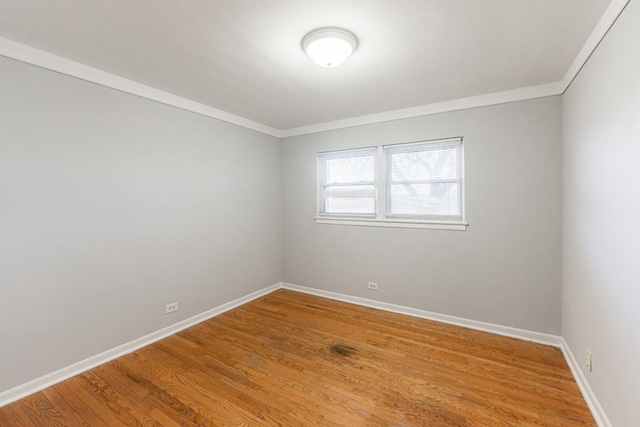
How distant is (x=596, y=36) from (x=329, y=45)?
1747 mm

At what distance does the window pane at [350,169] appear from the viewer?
3.88 meters

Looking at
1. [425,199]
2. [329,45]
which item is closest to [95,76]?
[329,45]

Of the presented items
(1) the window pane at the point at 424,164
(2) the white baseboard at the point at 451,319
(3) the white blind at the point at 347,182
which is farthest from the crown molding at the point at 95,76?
(2) the white baseboard at the point at 451,319

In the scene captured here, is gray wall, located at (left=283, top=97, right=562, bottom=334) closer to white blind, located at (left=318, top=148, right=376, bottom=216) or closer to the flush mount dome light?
white blind, located at (left=318, top=148, right=376, bottom=216)

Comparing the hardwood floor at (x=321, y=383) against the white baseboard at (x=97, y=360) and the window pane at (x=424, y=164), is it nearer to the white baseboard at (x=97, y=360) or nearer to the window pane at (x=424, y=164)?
the white baseboard at (x=97, y=360)

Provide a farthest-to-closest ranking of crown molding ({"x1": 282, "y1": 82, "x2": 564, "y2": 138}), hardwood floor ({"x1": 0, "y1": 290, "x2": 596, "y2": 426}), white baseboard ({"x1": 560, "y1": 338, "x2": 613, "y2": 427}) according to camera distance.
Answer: crown molding ({"x1": 282, "y1": 82, "x2": 564, "y2": 138}) < hardwood floor ({"x1": 0, "y1": 290, "x2": 596, "y2": 426}) < white baseboard ({"x1": 560, "y1": 338, "x2": 613, "y2": 427})

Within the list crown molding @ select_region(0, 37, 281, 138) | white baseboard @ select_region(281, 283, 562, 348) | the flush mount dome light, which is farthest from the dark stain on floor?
crown molding @ select_region(0, 37, 281, 138)

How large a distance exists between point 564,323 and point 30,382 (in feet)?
14.9

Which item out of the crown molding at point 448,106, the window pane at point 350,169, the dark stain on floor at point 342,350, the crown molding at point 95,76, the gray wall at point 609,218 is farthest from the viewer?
the window pane at point 350,169

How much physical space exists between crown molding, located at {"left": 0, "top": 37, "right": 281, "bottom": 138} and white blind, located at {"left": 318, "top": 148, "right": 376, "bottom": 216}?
1567mm

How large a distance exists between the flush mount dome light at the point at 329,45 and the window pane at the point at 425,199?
1.97 metres

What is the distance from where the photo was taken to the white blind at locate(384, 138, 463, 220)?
3.29 meters

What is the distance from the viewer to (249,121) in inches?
155

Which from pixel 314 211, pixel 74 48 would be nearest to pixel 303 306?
pixel 314 211
